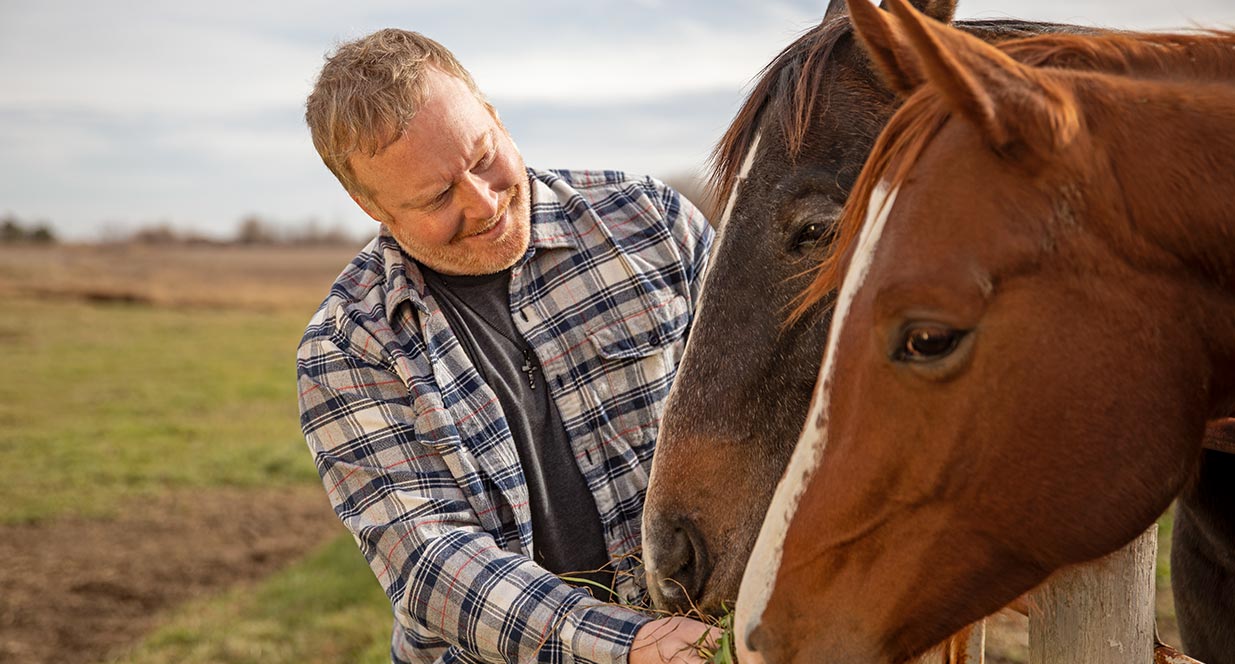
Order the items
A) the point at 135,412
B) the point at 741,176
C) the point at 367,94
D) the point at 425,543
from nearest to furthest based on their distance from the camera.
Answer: the point at 741,176 < the point at 425,543 < the point at 367,94 < the point at 135,412

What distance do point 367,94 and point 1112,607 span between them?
2.07m

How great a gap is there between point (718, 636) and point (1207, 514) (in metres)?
1.12

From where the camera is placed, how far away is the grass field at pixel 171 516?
238 inches

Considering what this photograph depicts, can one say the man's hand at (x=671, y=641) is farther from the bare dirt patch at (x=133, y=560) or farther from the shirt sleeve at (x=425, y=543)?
the bare dirt patch at (x=133, y=560)

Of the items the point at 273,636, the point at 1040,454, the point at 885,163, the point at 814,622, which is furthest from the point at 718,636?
the point at 273,636

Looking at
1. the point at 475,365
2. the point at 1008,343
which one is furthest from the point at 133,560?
the point at 1008,343

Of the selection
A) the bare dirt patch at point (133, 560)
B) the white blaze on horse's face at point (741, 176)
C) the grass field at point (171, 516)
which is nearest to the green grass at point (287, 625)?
the grass field at point (171, 516)

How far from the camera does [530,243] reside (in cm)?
273

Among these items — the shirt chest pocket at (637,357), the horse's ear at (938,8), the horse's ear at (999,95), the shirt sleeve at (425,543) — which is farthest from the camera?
the shirt chest pocket at (637,357)

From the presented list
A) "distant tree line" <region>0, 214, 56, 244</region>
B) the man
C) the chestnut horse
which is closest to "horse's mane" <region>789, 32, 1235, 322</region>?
the chestnut horse

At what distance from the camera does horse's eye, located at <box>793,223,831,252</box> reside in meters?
1.99

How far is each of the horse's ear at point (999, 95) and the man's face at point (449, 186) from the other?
1.46 meters

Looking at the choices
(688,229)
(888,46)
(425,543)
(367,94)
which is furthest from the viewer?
(688,229)

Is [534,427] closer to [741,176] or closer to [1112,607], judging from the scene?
[741,176]
